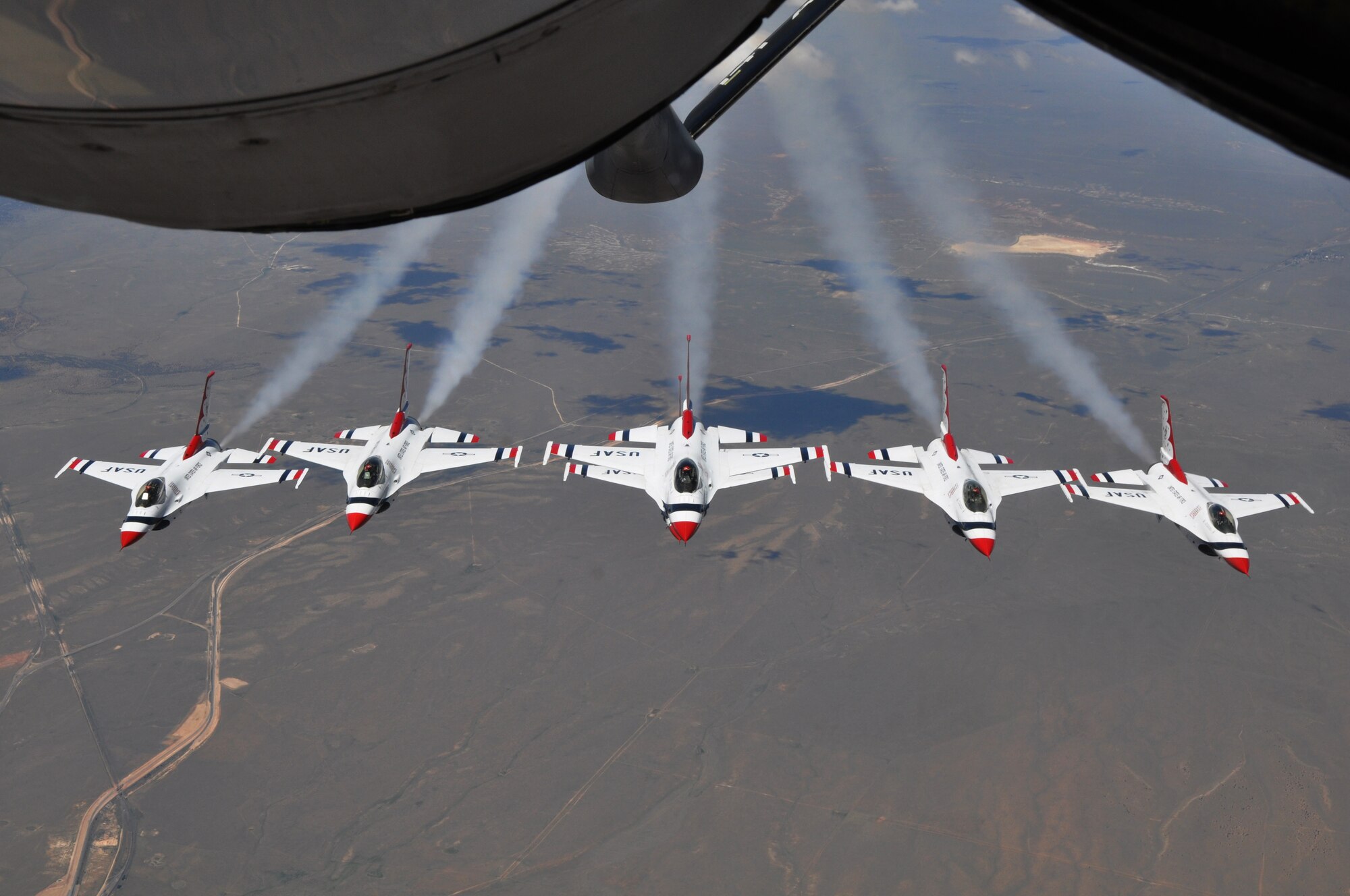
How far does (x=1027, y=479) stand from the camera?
42.3 metres

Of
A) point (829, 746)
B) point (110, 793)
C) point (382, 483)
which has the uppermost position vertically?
point (382, 483)

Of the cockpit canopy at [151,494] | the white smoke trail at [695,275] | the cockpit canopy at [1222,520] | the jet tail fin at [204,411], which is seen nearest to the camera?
the cockpit canopy at [1222,520]

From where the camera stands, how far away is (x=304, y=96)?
2.03m

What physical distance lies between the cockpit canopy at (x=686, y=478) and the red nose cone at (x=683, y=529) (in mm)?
1826

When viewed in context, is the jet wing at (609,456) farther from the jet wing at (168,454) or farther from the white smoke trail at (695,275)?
the white smoke trail at (695,275)

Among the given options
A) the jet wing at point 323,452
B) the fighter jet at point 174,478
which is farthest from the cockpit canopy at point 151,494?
the jet wing at point 323,452

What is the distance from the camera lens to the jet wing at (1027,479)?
40.0 metres

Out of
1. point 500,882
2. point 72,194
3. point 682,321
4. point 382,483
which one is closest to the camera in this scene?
point 72,194

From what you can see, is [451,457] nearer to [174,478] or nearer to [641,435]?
[641,435]

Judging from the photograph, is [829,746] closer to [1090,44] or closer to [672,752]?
[672,752]

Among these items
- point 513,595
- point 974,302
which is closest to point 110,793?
point 513,595

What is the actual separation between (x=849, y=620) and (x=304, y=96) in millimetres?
88877

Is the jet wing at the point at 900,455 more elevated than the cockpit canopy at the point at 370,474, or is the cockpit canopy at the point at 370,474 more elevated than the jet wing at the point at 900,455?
the jet wing at the point at 900,455

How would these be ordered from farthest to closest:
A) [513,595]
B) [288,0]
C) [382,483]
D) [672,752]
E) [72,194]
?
[513,595] → [672,752] → [382,483] → [72,194] → [288,0]
